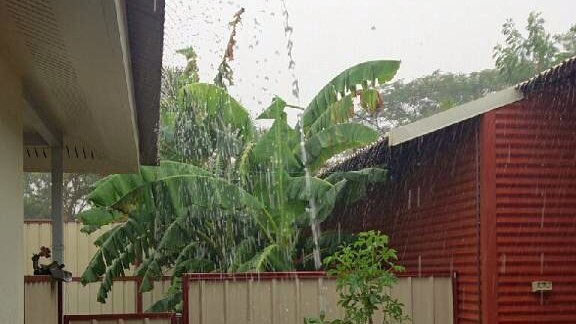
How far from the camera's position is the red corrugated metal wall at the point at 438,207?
9641mm

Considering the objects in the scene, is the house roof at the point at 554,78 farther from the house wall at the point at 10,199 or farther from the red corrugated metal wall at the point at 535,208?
the house wall at the point at 10,199

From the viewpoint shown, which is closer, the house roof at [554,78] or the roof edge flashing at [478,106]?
the house roof at [554,78]

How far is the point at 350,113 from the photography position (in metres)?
11.5

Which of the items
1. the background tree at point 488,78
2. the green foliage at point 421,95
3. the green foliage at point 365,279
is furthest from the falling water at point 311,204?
the green foliage at point 421,95

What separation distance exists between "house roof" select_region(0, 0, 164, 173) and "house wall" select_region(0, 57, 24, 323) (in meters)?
0.17

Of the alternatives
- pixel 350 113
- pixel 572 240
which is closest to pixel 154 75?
pixel 572 240

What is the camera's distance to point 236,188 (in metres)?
10.6

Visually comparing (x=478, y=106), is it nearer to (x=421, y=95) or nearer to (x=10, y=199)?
(x=10, y=199)

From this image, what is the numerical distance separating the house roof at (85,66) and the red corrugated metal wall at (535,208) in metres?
3.80

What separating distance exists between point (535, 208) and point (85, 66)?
21.3 feet

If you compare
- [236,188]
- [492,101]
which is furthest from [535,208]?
[236,188]

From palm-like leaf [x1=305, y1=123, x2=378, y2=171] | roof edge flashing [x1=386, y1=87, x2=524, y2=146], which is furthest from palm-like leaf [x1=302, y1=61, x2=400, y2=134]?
roof edge flashing [x1=386, y1=87, x2=524, y2=146]

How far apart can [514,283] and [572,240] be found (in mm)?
838

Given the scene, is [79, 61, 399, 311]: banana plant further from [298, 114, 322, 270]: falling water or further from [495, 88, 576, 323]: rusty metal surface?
[495, 88, 576, 323]: rusty metal surface
